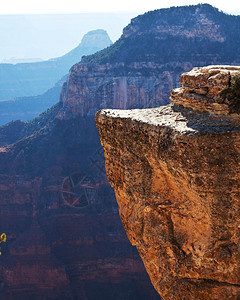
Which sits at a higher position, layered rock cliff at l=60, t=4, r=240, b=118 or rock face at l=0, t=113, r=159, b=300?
layered rock cliff at l=60, t=4, r=240, b=118

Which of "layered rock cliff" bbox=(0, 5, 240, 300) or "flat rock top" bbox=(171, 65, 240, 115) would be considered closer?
"flat rock top" bbox=(171, 65, 240, 115)

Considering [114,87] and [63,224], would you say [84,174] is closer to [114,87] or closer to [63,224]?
[63,224]

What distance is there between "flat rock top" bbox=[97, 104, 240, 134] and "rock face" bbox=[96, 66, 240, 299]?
0.02 meters

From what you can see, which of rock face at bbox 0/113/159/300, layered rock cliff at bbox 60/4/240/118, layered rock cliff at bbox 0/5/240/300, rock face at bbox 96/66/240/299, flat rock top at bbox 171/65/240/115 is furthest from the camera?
layered rock cliff at bbox 60/4/240/118

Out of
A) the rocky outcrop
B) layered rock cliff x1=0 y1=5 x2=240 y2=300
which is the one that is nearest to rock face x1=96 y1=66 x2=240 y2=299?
layered rock cliff x1=0 y1=5 x2=240 y2=300

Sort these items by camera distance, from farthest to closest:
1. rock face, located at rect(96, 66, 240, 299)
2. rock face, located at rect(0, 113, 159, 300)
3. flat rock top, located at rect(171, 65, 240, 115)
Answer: rock face, located at rect(0, 113, 159, 300) < flat rock top, located at rect(171, 65, 240, 115) < rock face, located at rect(96, 66, 240, 299)

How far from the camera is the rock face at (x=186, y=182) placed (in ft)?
23.9

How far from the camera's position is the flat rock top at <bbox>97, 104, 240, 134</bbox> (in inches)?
287

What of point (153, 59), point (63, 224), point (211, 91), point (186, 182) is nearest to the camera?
point (186, 182)

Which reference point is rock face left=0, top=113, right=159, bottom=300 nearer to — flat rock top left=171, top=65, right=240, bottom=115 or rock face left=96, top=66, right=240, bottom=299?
rock face left=96, top=66, right=240, bottom=299

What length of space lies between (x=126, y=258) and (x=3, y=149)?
96.1 feet

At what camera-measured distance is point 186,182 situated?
7.82 m

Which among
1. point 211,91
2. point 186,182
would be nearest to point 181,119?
point 211,91

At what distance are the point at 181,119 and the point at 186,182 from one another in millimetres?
1404
